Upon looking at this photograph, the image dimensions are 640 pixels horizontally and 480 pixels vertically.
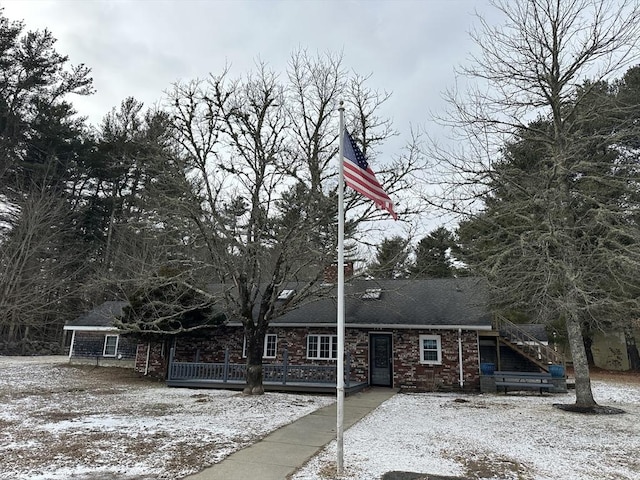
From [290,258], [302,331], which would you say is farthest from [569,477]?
[302,331]

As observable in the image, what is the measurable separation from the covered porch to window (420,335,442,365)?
101 inches

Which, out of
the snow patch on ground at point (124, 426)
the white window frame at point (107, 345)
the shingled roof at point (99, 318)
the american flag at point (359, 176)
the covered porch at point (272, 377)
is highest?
the american flag at point (359, 176)

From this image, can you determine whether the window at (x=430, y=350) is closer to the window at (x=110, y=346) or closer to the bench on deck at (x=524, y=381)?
the bench on deck at (x=524, y=381)

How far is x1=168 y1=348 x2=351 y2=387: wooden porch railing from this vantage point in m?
15.1

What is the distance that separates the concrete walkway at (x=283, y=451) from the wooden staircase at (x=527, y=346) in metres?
9.37

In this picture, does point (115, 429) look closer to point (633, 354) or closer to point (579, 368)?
point (579, 368)

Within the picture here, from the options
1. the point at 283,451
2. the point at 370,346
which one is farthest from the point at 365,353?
the point at 283,451

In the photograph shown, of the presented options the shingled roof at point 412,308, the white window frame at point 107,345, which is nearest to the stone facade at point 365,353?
the shingled roof at point 412,308

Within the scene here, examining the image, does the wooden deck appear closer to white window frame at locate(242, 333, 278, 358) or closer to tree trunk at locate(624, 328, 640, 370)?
white window frame at locate(242, 333, 278, 358)

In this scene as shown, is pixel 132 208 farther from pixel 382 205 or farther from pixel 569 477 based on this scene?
pixel 569 477

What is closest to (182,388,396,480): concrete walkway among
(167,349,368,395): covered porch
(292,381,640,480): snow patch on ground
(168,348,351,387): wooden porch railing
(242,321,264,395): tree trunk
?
(292,381,640,480): snow patch on ground

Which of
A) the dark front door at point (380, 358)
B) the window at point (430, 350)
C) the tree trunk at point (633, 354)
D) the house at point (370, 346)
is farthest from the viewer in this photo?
the tree trunk at point (633, 354)

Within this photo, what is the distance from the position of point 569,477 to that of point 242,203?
1136 cm

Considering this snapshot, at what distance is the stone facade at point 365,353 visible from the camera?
51.8 ft
